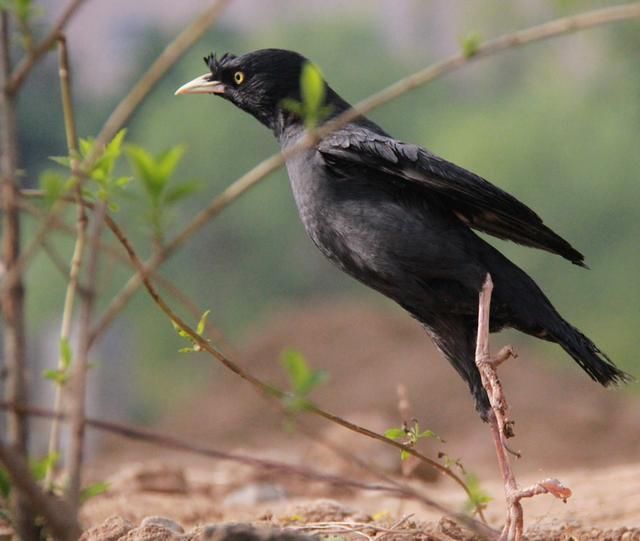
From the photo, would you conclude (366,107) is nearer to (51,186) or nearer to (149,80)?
(149,80)

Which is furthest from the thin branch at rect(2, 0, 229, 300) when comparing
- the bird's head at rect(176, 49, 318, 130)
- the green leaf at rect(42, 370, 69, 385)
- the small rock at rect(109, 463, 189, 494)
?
the small rock at rect(109, 463, 189, 494)

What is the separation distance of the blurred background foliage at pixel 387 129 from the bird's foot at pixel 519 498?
5450 millimetres

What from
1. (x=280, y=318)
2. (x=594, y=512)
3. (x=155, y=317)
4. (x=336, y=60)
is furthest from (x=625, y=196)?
(x=594, y=512)

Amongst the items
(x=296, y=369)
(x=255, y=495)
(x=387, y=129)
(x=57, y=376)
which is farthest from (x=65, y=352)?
(x=387, y=129)

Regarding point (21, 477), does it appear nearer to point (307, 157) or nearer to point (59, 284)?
point (307, 157)

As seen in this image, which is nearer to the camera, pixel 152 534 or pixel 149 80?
pixel 149 80

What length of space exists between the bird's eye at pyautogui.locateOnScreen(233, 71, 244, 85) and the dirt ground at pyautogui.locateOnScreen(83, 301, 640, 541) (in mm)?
1255

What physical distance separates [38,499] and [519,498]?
50.2 inches

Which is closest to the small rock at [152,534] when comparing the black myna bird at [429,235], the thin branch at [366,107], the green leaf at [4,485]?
the green leaf at [4,485]

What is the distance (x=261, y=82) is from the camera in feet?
10.2

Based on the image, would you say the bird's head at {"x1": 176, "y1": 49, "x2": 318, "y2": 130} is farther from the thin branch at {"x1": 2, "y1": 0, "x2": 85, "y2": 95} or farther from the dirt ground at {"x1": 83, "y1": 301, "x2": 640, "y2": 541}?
the thin branch at {"x1": 2, "y1": 0, "x2": 85, "y2": 95}

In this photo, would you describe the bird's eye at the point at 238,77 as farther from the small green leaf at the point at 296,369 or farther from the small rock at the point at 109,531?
the small green leaf at the point at 296,369

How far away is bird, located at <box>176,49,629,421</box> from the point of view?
2.61 metres

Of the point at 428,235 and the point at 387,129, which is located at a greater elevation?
the point at 387,129
